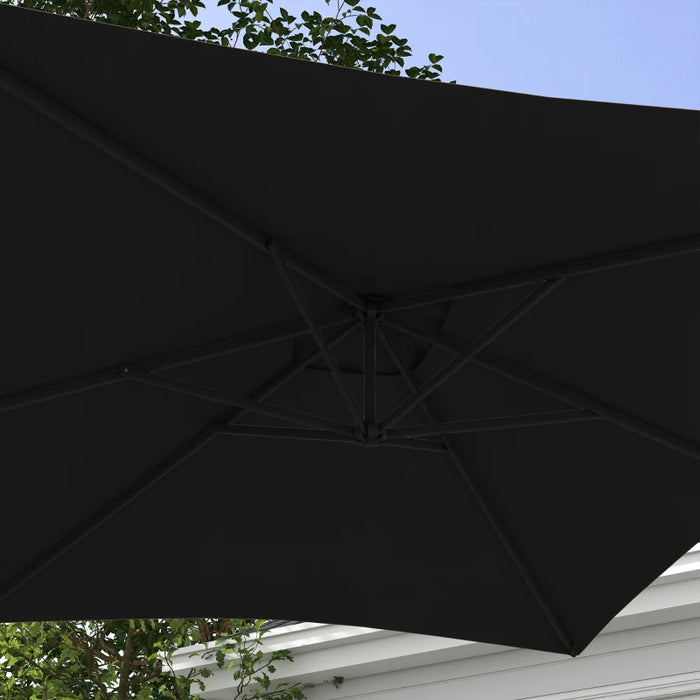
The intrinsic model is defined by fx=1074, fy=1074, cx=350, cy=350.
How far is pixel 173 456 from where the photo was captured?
4.36 m

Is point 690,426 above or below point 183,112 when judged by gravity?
below

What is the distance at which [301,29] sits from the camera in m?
10.7

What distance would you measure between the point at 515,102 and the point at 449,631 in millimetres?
2948

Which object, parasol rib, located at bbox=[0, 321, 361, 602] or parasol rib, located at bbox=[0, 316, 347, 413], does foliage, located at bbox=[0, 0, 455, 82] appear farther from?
parasol rib, located at bbox=[0, 316, 347, 413]

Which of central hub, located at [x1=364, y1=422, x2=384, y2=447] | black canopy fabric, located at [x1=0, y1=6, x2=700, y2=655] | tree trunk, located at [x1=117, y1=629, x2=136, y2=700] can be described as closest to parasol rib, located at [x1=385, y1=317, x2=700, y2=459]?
black canopy fabric, located at [x1=0, y1=6, x2=700, y2=655]

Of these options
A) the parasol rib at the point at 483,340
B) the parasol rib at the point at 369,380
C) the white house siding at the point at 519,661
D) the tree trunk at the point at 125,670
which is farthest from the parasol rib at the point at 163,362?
the tree trunk at the point at 125,670

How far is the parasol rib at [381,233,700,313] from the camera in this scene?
3256mm

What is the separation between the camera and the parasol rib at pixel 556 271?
326 cm

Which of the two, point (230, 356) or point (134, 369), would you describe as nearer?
point (134, 369)


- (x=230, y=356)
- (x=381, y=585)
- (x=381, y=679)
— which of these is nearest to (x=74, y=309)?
(x=230, y=356)

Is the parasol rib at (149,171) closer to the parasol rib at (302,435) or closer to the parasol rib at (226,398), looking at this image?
the parasol rib at (226,398)

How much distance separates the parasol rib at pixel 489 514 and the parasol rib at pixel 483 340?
1.38 feet

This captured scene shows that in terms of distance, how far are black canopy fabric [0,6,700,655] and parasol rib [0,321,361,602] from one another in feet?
0.04

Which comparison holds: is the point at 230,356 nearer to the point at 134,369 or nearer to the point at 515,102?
the point at 134,369
